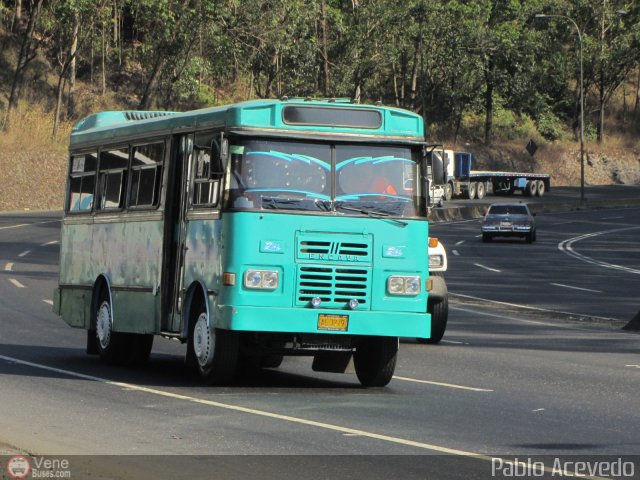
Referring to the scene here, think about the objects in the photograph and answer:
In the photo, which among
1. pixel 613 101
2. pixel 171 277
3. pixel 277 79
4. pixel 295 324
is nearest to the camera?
pixel 295 324

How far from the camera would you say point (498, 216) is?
56.2 metres

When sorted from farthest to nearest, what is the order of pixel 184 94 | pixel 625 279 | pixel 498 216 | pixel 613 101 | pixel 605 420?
pixel 613 101, pixel 184 94, pixel 498 216, pixel 625 279, pixel 605 420

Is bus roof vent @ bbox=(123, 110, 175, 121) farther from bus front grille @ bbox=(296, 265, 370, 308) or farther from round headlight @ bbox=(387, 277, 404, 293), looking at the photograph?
round headlight @ bbox=(387, 277, 404, 293)

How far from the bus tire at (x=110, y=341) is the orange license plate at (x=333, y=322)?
3.78 metres

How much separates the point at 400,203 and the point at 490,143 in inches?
3730

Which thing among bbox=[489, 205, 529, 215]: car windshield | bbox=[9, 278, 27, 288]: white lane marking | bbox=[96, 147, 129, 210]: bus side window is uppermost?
bbox=[489, 205, 529, 215]: car windshield

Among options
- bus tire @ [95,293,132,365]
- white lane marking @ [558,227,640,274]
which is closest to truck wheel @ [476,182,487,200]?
white lane marking @ [558,227,640,274]

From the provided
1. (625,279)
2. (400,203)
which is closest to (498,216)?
(625,279)

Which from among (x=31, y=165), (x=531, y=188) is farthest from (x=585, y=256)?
(x=531, y=188)

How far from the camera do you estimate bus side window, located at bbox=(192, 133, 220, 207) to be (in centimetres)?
1462

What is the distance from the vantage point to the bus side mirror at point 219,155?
14.1 m

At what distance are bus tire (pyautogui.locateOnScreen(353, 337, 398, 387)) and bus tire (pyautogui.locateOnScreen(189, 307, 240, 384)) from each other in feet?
4.65

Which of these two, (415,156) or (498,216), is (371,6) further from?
(415,156)

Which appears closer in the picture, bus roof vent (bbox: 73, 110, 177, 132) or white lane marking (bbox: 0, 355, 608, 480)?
white lane marking (bbox: 0, 355, 608, 480)
